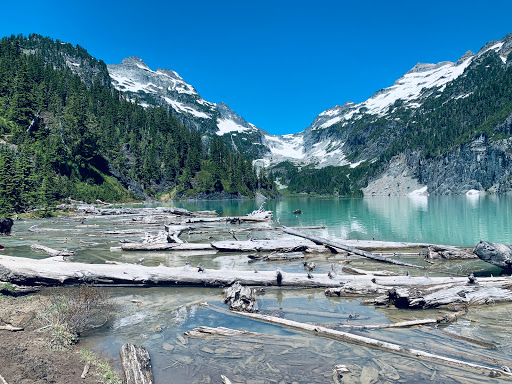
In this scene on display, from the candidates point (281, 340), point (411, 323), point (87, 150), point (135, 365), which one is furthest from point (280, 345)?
point (87, 150)

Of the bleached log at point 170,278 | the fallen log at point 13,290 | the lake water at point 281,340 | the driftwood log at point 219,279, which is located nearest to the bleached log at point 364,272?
the bleached log at point 170,278

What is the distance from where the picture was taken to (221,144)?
18150cm

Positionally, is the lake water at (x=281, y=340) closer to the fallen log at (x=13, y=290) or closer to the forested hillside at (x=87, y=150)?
the fallen log at (x=13, y=290)

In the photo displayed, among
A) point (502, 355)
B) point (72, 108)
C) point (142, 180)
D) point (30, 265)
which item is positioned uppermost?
point (72, 108)

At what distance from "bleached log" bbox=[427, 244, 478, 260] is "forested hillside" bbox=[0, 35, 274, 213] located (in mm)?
55589

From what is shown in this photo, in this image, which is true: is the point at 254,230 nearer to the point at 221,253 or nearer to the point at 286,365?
the point at 221,253

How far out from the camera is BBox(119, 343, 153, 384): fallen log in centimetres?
722

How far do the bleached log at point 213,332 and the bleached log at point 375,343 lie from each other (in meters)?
1.33

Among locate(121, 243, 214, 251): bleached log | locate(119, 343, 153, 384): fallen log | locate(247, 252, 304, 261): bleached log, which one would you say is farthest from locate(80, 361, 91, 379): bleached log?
locate(121, 243, 214, 251): bleached log

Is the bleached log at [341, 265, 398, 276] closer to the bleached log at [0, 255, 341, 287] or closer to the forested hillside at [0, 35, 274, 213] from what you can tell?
the bleached log at [0, 255, 341, 287]

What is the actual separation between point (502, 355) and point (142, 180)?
133001 millimetres

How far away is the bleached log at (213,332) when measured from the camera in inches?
401

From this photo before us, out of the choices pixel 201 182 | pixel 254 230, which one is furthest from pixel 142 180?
pixel 254 230

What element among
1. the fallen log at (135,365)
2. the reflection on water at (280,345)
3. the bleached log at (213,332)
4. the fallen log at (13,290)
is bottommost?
the reflection on water at (280,345)
